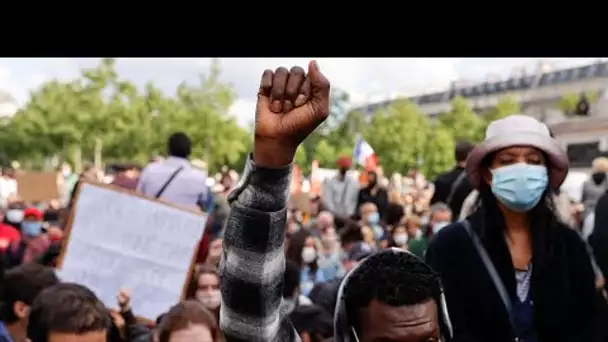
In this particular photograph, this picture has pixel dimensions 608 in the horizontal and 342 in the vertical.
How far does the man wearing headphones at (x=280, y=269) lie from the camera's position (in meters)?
1.69

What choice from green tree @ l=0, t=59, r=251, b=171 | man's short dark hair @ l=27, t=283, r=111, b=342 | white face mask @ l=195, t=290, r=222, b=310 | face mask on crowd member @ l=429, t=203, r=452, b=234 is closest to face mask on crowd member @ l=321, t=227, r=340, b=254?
face mask on crowd member @ l=429, t=203, r=452, b=234

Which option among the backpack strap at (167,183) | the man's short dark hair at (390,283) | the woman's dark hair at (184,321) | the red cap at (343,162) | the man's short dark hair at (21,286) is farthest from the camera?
the red cap at (343,162)

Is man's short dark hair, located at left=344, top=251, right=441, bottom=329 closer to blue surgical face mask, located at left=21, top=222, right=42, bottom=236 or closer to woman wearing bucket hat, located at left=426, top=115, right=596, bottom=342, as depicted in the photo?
woman wearing bucket hat, located at left=426, top=115, right=596, bottom=342

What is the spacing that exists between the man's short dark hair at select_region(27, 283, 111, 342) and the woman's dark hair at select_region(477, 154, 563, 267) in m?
1.34

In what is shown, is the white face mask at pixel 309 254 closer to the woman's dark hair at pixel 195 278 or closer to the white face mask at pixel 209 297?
the woman's dark hair at pixel 195 278

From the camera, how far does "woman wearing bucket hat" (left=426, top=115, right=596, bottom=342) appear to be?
3.25m

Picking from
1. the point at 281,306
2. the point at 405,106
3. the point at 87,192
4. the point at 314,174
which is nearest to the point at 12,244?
the point at 87,192

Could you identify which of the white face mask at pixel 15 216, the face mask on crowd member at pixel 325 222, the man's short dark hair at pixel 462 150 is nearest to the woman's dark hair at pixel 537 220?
the man's short dark hair at pixel 462 150

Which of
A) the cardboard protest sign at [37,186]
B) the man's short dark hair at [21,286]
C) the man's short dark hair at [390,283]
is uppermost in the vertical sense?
the man's short dark hair at [390,283]

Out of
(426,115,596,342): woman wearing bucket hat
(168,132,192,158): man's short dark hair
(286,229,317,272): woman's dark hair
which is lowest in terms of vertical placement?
(286,229,317,272): woman's dark hair

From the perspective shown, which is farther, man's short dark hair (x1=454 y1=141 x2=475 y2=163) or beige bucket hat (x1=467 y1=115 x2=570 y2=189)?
man's short dark hair (x1=454 y1=141 x2=475 y2=163)

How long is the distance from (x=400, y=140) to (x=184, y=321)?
6914 cm

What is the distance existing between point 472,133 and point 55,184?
55.3 metres

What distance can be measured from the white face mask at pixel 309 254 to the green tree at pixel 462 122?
5931 cm
